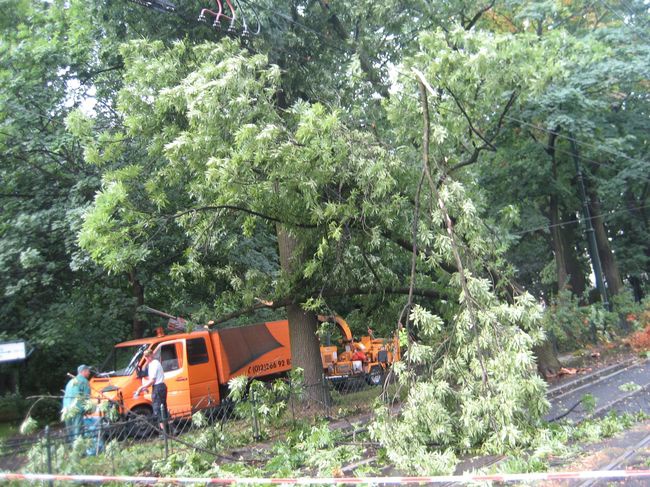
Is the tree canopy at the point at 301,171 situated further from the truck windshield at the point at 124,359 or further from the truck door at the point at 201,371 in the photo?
the truck door at the point at 201,371

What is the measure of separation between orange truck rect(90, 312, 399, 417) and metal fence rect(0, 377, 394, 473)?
1679mm

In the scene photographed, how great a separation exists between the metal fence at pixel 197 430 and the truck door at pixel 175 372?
293 cm

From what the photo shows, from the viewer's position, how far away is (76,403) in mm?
8789

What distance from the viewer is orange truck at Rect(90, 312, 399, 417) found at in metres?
13.5

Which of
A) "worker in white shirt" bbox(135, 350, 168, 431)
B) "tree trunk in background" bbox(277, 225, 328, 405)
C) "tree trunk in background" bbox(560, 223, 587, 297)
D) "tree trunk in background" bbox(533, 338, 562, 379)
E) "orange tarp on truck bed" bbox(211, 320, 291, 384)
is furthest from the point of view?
"tree trunk in background" bbox(560, 223, 587, 297)

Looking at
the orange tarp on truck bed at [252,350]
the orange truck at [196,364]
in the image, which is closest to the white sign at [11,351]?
the orange truck at [196,364]

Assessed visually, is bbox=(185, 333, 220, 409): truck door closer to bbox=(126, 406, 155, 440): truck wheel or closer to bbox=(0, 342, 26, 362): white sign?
bbox=(126, 406, 155, 440): truck wheel

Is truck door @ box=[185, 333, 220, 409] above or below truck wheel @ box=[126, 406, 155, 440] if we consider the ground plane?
above

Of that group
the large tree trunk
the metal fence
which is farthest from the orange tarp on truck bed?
the large tree trunk

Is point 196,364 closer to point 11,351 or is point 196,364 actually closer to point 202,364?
point 202,364

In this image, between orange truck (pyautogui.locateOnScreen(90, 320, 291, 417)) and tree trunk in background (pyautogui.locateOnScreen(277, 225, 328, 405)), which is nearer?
tree trunk in background (pyautogui.locateOnScreen(277, 225, 328, 405))

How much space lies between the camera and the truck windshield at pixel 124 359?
14.0 meters

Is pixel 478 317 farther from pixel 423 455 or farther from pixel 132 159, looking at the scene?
pixel 132 159

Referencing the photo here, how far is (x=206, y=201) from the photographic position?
425 inches
